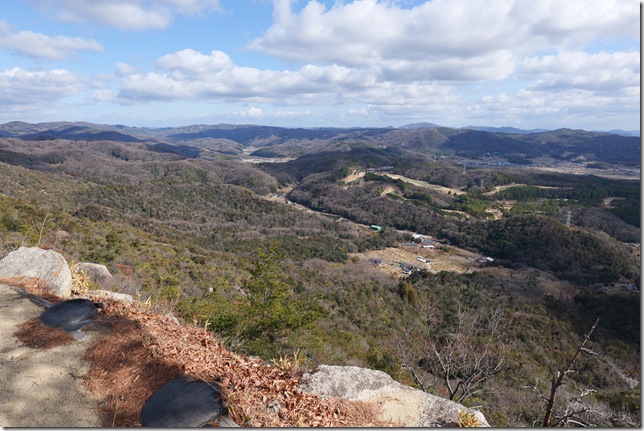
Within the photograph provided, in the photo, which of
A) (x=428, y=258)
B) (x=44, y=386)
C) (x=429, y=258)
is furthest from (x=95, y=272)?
(x=429, y=258)

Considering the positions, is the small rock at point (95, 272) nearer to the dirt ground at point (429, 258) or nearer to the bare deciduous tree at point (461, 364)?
the bare deciduous tree at point (461, 364)

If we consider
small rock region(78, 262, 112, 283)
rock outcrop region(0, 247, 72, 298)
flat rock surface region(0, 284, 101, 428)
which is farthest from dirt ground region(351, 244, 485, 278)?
flat rock surface region(0, 284, 101, 428)

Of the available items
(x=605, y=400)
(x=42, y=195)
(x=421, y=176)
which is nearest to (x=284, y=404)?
(x=605, y=400)

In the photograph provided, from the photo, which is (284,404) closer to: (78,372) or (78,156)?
(78,372)

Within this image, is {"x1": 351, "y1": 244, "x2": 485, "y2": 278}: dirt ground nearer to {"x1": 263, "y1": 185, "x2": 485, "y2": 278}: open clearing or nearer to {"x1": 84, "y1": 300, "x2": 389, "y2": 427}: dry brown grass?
{"x1": 263, "y1": 185, "x2": 485, "y2": 278}: open clearing

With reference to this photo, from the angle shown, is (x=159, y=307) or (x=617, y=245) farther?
(x=617, y=245)

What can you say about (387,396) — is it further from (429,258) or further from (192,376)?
(429,258)

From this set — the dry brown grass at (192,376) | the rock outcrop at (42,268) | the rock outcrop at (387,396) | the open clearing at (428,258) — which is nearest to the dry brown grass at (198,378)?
the dry brown grass at (192,376)
